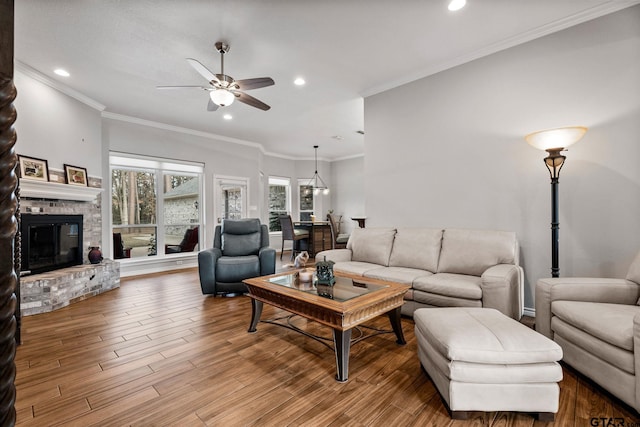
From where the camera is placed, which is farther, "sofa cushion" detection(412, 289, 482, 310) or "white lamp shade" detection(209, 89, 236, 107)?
"white lamp shade" detection(209, 89, 236, 107)

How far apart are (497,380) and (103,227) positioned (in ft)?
19.0

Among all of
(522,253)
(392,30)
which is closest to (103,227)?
(392,30)

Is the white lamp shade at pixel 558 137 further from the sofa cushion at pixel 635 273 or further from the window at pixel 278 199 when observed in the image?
the window at pixel 278 199

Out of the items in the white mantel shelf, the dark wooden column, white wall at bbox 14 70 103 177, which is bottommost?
the dark wooden column

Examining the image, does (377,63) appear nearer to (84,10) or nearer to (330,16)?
(330,16)

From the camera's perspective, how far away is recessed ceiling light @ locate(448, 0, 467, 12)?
2.49 meters

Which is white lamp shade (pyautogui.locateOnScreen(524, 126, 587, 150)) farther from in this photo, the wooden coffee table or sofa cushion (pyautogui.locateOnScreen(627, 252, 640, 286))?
the wooden coffee table

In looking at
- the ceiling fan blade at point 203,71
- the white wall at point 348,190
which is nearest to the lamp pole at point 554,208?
the ceiling fan blade at point 203,71

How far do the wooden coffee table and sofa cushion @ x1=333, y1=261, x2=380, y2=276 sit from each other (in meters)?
0.42

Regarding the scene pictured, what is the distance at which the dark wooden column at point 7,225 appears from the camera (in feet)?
1.44

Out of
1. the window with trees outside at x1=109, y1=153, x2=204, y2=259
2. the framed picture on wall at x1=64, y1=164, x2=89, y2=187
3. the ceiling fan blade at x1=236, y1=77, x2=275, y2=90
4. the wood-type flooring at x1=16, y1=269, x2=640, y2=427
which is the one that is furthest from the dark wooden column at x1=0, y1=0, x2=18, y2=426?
the window with trees outside at x1=109, y1=153, x2=204, y2=259

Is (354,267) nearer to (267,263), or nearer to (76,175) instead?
(267,263)

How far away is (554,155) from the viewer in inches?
104

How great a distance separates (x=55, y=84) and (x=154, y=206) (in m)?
2.47
